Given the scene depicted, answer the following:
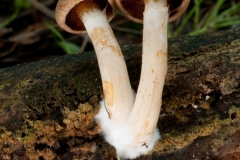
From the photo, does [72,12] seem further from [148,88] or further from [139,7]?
[148,88]

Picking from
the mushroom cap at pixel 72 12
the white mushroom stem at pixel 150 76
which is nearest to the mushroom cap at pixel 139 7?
the mushroom cap at pixel 72 12

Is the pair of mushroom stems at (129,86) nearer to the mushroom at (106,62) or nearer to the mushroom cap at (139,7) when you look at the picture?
the mushroom at (106,62)

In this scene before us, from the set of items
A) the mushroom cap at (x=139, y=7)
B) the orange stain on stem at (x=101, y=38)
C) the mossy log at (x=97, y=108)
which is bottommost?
the mossy log at (x=97, y=108)

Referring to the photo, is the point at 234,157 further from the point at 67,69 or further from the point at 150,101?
the point at 67,69

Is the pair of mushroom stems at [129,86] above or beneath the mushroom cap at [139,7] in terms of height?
beneath

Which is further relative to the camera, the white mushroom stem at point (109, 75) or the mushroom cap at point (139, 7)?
the mushroom cap at point (139, 7)

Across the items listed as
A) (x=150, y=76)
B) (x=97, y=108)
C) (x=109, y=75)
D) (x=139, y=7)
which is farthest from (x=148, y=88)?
(x=139, y=7)
